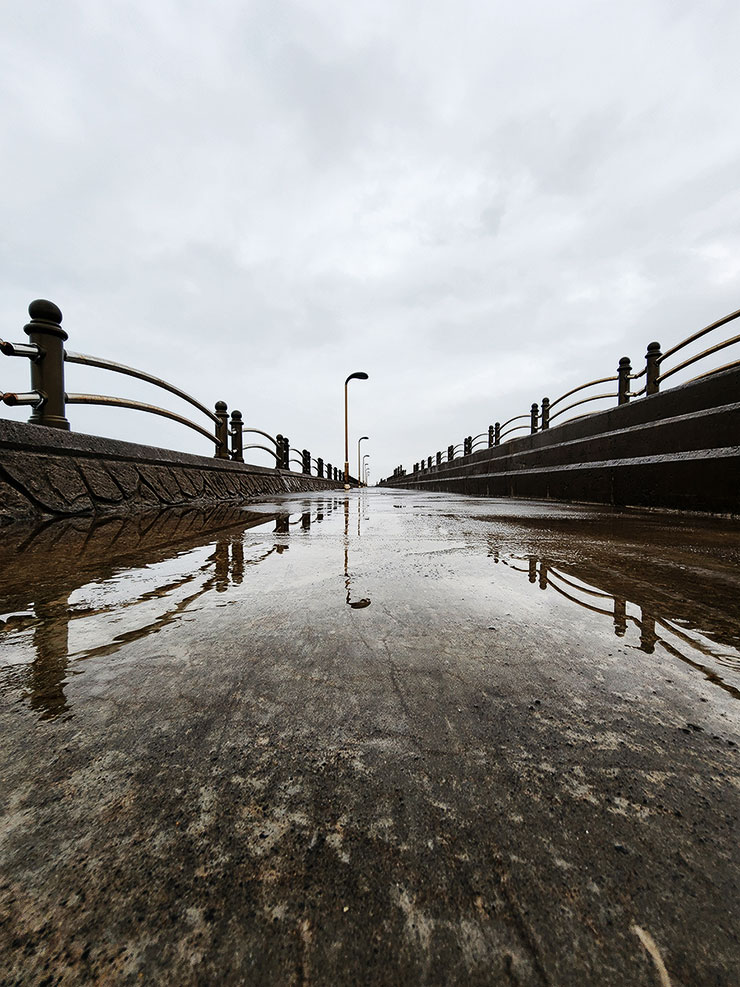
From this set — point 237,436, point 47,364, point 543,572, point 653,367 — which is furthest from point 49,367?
point 653,367

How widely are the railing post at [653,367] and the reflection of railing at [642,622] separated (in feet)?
19.4

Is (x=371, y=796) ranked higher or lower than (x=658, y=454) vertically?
lower

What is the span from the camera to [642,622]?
973 millimetres

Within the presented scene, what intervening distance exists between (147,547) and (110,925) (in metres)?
1.99

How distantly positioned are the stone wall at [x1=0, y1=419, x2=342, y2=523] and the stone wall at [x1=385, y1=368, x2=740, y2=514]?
5.18m

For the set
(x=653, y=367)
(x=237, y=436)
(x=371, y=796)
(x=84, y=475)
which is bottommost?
(x=371, y=796)

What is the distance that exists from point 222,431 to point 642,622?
7.73m

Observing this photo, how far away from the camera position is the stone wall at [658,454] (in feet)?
12.1

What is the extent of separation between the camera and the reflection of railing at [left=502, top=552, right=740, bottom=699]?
0.78 meters

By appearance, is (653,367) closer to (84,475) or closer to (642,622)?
(642,622)

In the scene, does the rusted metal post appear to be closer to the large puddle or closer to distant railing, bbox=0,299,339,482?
the large puddle

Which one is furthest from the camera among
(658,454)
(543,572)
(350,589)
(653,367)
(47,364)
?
(653,367)

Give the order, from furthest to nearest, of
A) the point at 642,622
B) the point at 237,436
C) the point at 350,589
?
the point at 237,436, the point at 350,589, the point at 642,622

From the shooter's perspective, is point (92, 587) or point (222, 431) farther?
point (222, 431)
